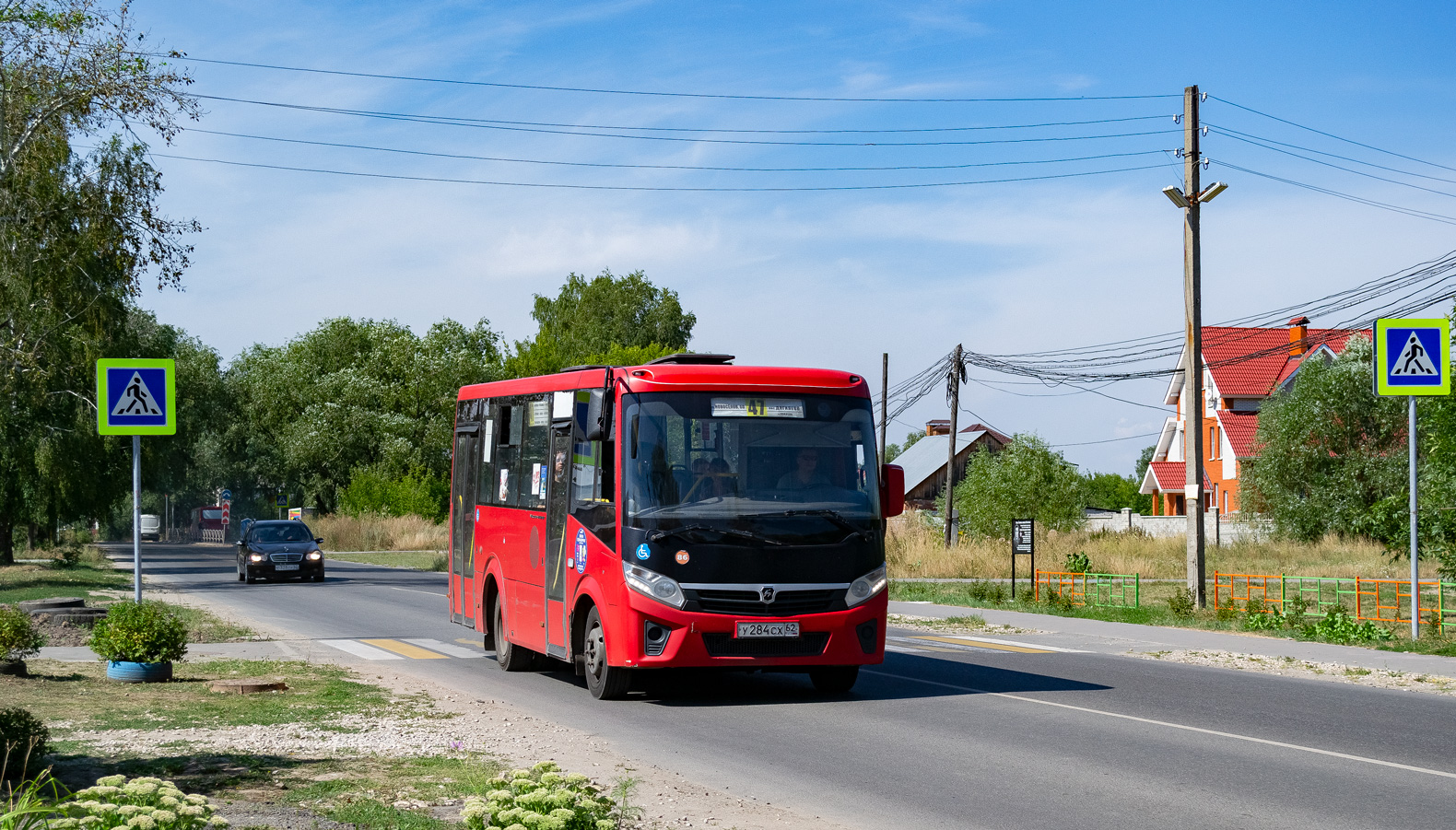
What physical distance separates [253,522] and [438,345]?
4826 centimetres

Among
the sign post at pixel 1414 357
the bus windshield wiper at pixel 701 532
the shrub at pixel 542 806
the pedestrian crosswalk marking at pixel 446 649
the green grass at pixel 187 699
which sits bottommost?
the pedestrian crosswalk marking at pixel 446 649

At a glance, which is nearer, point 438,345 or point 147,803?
point 147,803

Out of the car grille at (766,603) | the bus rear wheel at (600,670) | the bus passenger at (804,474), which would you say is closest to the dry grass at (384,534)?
the bus rear wheel at (600,670)

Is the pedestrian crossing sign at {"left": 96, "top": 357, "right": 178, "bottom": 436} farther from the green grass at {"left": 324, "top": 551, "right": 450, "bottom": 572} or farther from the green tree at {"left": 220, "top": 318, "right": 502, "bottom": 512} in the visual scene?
the green tree at {"left": 220, "top": 318, "right": 502, "bottom": 512}

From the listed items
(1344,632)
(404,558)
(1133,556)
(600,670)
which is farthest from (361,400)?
(600,670)

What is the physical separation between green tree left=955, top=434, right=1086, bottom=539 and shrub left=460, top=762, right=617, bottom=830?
49.0 m

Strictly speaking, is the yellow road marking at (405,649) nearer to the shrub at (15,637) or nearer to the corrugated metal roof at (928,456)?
the shrub at (15,637)

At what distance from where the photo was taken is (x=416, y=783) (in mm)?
7973

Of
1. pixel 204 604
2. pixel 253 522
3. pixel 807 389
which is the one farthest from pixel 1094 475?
pixel 807 389

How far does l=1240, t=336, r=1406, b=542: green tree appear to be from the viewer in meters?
52.4

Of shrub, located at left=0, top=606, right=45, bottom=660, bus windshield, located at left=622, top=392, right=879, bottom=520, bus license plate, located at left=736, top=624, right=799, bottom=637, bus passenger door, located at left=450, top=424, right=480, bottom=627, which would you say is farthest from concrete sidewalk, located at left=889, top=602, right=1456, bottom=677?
shrub, located at left=0, top=606, right=45, bottom=660

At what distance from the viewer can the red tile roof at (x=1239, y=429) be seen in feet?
224

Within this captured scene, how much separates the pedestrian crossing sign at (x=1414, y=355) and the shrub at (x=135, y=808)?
590 inches

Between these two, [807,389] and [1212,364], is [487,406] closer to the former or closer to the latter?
[807,389]
